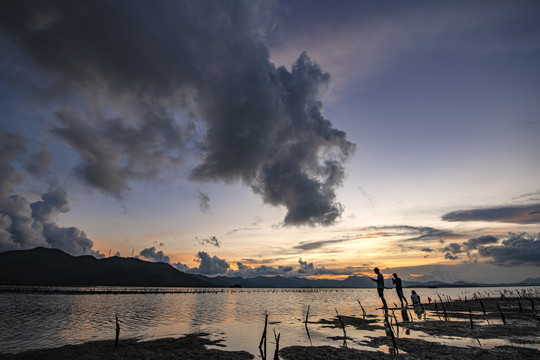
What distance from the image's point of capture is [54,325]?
32.4 m

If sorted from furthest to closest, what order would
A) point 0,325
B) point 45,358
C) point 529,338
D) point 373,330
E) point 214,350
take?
point 0,325 < point 373,330 < point 529,338 < point 214,350 < point 45,358

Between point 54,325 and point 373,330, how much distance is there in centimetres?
3717

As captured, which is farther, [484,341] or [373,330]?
[373,330]

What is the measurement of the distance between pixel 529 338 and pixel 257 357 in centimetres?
2286

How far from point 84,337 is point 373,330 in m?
28.9

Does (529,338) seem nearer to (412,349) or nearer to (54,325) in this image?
(412,349)

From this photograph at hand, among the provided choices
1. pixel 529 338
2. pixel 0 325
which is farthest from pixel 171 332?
pixel 529 338

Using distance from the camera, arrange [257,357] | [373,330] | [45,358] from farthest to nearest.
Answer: [373,330]
[257,357]
[45,358]

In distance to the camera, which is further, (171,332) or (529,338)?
(171,332)

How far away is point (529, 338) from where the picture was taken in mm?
22562

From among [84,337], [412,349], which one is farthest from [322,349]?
[84,337]

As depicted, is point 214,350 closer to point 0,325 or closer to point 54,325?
point 54,325

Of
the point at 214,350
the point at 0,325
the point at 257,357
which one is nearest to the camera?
the point at 257,357

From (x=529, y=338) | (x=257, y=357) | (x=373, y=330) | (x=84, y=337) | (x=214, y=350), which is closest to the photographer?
(x=257, y=357)
